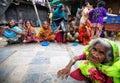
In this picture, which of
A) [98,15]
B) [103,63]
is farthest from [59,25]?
[103,63]

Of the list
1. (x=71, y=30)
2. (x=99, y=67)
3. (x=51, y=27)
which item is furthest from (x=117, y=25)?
(x=99, y=67)

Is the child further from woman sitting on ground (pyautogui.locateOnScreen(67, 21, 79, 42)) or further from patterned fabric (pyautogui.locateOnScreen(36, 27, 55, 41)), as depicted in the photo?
patterned fabric (pyautogui.locateOnScreen(36, 27, 55, 41))

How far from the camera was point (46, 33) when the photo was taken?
7.41 metres

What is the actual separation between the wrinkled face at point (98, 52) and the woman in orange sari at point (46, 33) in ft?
17.1

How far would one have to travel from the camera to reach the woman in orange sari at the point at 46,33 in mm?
7391

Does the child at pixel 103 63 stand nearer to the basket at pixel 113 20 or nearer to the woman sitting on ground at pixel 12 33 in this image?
the woman sitting on ground at pixel 12 33

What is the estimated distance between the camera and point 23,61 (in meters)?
4.23

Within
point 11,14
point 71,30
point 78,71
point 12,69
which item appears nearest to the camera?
point 78,71

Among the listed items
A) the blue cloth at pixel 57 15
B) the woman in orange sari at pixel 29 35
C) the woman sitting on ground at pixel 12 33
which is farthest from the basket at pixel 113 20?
the woman sitting on ground at pixel 12 33

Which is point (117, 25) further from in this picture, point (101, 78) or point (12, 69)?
point (101, 78)

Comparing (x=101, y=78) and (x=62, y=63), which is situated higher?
(x=101, y=78)

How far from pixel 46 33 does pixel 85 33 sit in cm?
150

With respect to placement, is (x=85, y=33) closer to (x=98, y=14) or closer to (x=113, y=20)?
(x=98, y=14)

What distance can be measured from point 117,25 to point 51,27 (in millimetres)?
2708
